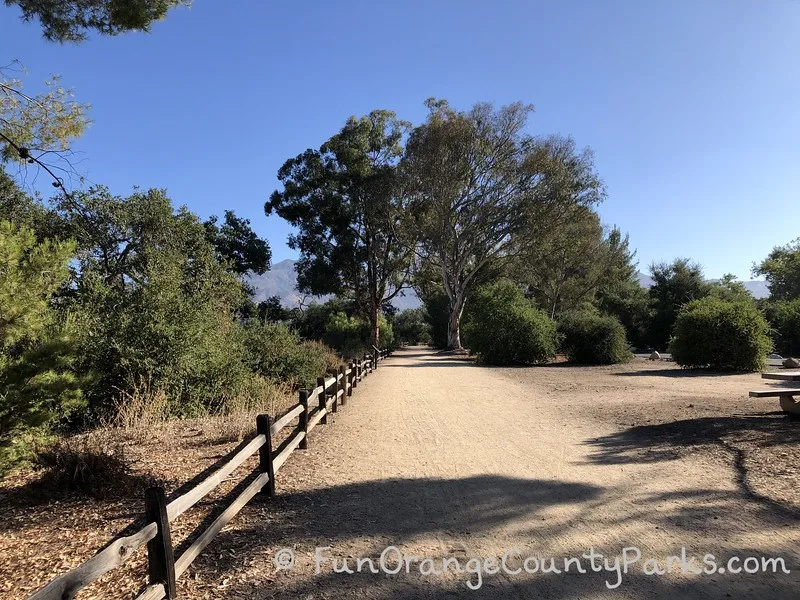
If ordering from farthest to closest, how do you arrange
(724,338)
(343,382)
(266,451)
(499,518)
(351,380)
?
(724,338)
(351,380)
(343,382)
(266,451)
(499,518)

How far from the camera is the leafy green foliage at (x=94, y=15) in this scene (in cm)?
694

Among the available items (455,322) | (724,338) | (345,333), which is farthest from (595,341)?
(345,333)

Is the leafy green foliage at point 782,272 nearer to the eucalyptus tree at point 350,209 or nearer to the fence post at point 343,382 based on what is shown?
the eucalyptus tree at point 350,209

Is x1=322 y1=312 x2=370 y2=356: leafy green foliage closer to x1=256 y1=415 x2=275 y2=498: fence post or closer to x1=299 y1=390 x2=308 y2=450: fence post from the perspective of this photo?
x1=299 y1=390 x2=308 y2=450: fence post

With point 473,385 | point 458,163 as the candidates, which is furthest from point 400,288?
point 473,385

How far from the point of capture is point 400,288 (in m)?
42.8

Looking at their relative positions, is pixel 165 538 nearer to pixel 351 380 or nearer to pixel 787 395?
pixel 787 395

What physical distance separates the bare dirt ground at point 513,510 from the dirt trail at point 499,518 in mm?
17

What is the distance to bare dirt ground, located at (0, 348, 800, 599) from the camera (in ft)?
11.7

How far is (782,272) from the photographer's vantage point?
51625mm

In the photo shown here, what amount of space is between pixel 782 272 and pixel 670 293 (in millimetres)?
19031

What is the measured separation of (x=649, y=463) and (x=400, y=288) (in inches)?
1444

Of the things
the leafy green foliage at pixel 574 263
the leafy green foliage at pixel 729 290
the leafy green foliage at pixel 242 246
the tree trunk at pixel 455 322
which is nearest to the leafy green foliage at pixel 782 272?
the leafy green foliage at pixel 729 290

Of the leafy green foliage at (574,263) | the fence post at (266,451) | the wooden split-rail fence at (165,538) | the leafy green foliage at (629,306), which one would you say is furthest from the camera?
the leafy green foliage at (629,306)
